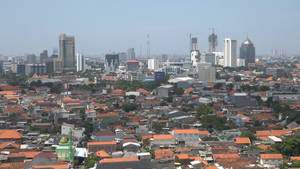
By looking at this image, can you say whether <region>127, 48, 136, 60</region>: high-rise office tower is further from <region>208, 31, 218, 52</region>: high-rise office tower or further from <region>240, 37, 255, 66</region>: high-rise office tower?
<region>240, 37, 255, 66</region>: high-rise office tower

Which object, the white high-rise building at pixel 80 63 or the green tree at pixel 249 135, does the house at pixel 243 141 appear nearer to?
the green tree at pixel 249 135

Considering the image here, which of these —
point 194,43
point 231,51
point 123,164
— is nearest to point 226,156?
point 123,164

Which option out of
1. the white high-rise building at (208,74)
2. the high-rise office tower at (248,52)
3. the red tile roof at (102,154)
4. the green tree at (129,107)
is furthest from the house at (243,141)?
the high-rise office tower at (248,52)

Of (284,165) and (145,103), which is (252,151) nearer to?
(284,165)

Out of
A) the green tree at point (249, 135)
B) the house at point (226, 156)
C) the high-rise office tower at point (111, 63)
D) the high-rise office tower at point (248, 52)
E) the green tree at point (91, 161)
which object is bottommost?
the green tree at point (91, 161)

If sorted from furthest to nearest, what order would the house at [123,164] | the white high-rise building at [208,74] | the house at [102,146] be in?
the white high-rise building at [208,74]
the house at [102,146]
the house at [123,164]

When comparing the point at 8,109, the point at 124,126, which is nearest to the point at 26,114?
the point at 8,109
